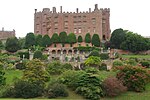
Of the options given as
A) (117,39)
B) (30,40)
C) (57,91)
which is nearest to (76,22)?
(117,39)

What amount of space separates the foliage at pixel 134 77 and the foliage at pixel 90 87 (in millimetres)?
3715

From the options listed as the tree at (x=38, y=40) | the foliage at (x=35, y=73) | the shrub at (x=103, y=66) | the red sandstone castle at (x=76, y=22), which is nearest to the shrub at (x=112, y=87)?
the foliage at (x=35, y=73)

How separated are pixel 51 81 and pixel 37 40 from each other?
109 ft

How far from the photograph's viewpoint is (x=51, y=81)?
48.2 metres

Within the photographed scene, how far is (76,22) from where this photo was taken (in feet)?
273

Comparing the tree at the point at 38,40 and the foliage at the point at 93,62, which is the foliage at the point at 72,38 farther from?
the foliage at the point at 93,62

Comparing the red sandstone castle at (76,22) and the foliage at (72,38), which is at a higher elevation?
the red sandstone castle at (76,22)

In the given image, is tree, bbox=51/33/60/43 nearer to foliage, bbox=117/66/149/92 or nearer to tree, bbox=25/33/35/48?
tree, bbox=25/33/35/48

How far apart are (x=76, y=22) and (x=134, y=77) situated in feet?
120

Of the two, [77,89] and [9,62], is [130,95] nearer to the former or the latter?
[77,89]

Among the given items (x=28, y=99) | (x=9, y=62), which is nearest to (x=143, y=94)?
(x=28, y=99)

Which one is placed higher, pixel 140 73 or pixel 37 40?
pixel 37 40

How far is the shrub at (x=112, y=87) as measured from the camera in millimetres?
45281

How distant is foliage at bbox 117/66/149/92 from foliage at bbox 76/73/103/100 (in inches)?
146
